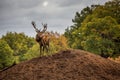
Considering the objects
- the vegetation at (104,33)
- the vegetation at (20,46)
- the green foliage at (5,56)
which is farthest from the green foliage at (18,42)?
the vegetation at (104,33)

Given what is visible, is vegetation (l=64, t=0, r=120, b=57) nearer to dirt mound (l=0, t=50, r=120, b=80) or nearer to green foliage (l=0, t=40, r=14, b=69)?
green foliage (l=0, t=40, r=14, b=69)

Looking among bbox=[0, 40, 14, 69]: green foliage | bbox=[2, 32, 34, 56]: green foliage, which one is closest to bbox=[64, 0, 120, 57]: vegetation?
bbox=[0, 40, 14, 69]: green foliage

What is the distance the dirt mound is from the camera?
13.8 meters

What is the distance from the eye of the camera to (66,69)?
46.5ft

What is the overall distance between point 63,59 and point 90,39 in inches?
822

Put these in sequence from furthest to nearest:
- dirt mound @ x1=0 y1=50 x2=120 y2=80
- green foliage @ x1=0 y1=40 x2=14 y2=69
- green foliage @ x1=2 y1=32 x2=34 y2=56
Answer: green foliage @ x1=2 y1=32 x2=34 y2=56 → green foliage @ x1=0 y1=40 x2=14 y2=69 → dirt mound @ x1=0 y1=50 x2=120 y2=80

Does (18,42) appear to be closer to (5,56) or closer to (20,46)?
(20,46)

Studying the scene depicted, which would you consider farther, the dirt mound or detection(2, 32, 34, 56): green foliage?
detection(2, 32, 34, 56): green foliage

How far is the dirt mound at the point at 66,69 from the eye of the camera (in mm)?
13770

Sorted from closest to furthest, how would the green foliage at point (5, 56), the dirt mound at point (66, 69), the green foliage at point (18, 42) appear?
the dirt mound at point (66, 69)
the green foliage at point (5, 56)
the green foliage at point (18, 42)

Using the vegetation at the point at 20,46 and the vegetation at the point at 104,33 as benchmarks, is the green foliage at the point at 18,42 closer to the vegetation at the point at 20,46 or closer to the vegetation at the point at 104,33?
the vegetation at the point at 20,46

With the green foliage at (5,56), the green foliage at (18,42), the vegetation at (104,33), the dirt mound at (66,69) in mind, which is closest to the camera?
the dirt mound at (66,69)

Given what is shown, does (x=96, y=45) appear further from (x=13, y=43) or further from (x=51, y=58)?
(x=13, y=43)

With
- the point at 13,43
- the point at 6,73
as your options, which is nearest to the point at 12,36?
the point at 13,43
